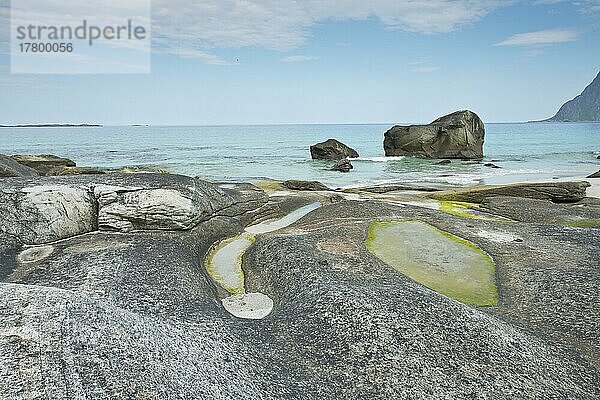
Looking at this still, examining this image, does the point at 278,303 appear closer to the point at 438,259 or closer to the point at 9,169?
the point at 438,259

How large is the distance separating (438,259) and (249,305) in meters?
7.03

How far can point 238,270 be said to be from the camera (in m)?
17.7

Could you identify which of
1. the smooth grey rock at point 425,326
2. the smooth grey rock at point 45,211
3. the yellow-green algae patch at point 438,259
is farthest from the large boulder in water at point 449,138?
the smooth grey rock at point 45,211

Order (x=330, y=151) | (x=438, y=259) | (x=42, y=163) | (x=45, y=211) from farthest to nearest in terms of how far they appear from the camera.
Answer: (x=330, y=151) < (x=42, y=163) < (x=45, y=211) < (x=438, y=259)

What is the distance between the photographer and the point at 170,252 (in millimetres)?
17000

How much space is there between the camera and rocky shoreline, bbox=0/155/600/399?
29.8ft

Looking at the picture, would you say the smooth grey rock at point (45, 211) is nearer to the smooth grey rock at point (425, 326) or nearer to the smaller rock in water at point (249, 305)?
the smooth grey rock at point (425, 326)

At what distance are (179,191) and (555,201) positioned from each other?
1003 inches

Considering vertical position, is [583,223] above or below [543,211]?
below

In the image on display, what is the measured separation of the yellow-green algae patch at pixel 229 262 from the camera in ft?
53.6

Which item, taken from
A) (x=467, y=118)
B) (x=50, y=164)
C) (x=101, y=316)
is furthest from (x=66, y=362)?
(x=467, y=118)

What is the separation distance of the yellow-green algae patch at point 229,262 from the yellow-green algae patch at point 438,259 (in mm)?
4914

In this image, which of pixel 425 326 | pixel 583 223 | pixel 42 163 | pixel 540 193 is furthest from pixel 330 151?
pixel 425 326

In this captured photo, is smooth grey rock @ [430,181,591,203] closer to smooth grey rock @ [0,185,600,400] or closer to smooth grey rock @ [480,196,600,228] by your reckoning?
smooth grey rock @ [480,196,600,228]
